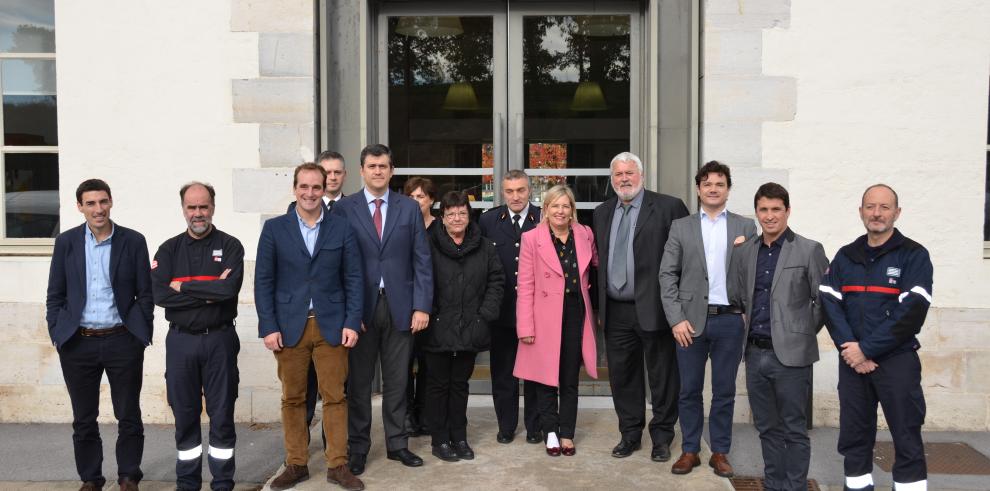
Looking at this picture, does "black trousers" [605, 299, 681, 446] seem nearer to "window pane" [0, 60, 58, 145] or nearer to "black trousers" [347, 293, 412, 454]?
"black trousers" [347, 293, 412, 454]

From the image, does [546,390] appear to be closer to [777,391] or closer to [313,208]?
[777,391]

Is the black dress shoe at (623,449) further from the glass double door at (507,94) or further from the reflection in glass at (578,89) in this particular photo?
the reflection in glass at (578,89)

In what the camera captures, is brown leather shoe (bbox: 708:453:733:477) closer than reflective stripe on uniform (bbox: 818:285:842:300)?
No

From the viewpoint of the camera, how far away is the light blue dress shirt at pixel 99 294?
4.58 m

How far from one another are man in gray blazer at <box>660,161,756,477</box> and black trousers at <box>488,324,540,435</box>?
3.24 feet

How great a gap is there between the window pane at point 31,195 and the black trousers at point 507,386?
368 centimetres

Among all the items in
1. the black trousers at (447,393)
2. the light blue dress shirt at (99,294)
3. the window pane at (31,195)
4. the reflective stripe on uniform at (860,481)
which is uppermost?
the window pane at (31,195)

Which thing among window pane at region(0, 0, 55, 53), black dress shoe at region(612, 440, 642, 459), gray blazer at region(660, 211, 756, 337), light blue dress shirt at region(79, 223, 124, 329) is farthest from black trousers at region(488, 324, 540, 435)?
window pane at region(0, 0, 55, 53)

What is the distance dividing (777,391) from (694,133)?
2488 mm

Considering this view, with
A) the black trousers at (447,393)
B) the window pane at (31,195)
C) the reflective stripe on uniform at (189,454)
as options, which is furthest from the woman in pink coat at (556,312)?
the window pane at (31,195)

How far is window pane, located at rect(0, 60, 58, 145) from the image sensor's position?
21.8 ft

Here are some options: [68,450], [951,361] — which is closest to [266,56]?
[68,450]

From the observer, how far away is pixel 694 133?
6352 mm

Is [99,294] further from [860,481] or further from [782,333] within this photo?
[860,481]
